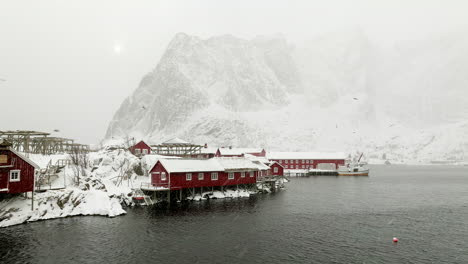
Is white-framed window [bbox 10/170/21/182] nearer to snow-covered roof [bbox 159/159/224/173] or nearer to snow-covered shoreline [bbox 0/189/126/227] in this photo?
snow-covered shoreline [bbox 0/189/126/227]

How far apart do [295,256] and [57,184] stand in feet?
140

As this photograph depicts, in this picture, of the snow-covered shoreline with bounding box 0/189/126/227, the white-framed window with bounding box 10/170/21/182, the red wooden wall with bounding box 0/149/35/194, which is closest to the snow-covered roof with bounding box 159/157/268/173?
the snow-covered shoreline with bounding box 0/189/126/227

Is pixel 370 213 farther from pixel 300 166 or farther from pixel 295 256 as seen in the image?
pixel 300 166

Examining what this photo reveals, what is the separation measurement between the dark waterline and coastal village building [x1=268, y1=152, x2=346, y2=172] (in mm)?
77700

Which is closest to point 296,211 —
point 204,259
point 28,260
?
point 204,259

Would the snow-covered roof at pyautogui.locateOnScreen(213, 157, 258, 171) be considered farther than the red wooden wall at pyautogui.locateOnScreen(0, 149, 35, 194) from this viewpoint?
Yes

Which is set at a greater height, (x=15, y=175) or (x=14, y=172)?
(x=14, y=172)

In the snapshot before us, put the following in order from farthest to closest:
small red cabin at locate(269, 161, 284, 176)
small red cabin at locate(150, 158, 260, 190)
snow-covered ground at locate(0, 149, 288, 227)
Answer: small red cabin at locate(269, 161, 284, 176), small red cabin at locate(150, 158, 260, 190), snow-covered ground at locate(0, 149, 288, 227)

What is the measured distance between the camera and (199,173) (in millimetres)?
61469

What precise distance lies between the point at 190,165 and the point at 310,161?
3344 inches

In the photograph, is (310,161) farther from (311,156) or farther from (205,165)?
(205,165)

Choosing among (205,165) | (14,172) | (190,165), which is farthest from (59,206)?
(205,165)

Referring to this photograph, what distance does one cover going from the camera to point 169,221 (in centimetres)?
4400

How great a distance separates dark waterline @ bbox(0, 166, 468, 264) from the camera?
30906mm
